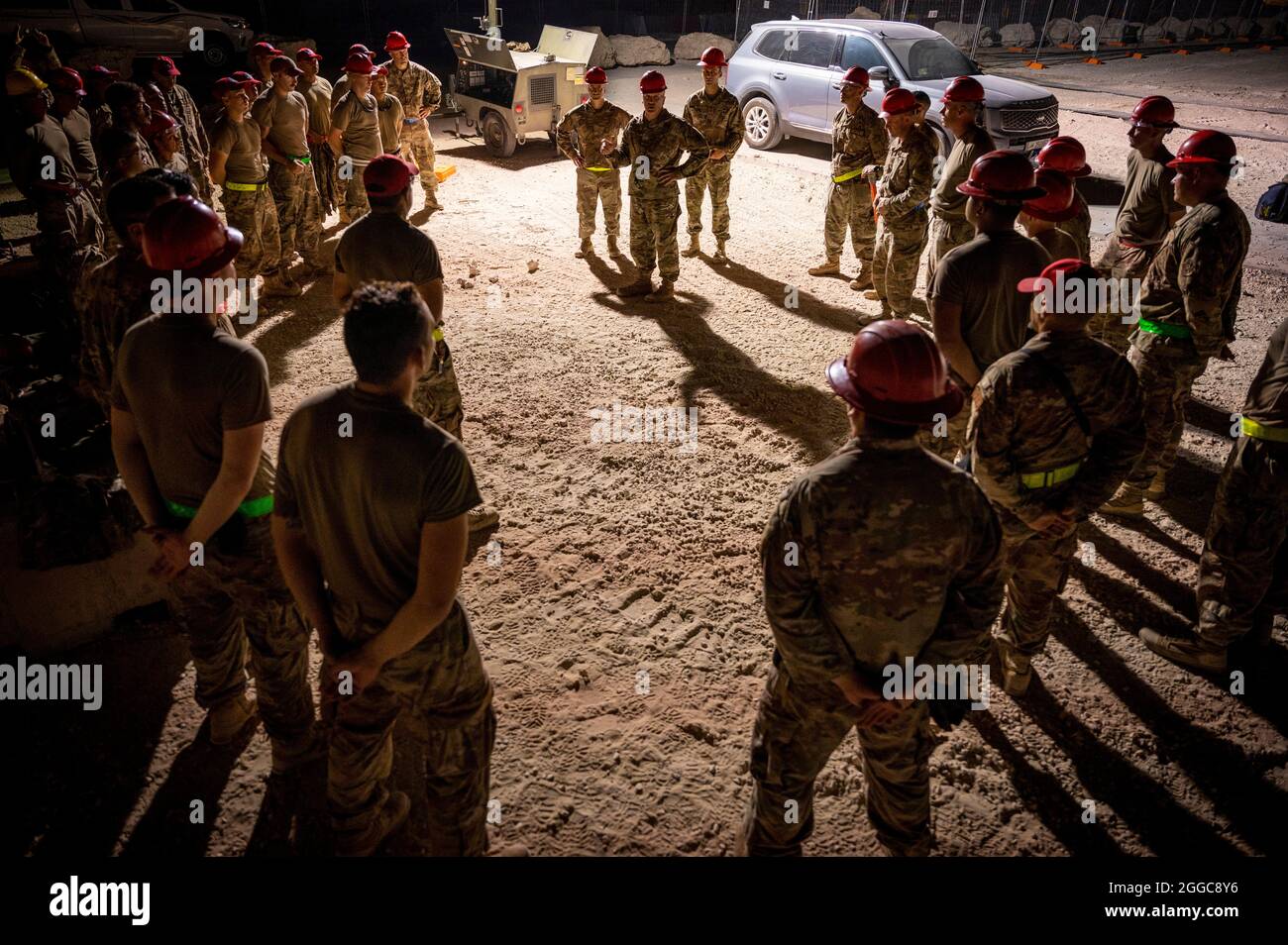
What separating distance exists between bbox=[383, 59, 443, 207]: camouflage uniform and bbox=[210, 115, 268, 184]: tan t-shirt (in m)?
3.21

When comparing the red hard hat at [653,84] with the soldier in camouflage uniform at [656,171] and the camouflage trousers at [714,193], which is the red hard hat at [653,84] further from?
the camouflage trousers at [714,193]

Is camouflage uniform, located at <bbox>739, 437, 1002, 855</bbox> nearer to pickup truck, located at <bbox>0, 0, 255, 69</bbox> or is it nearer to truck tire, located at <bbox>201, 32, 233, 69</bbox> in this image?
pickup truck, located at <bbox>0, 0, 255, 69</bbox>

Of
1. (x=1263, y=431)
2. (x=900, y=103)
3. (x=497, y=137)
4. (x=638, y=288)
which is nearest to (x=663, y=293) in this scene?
(x=638, y=288)

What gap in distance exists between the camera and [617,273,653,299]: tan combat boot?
8375mm

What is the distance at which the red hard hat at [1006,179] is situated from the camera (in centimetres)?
414

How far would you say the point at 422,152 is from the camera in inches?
427

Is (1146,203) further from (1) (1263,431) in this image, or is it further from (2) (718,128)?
(2) (718,128)

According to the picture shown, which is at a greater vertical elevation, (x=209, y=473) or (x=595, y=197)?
(x=595, y=197)

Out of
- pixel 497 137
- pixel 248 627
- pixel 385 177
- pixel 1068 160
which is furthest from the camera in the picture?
pixel 497 137

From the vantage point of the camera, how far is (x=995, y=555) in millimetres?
2324

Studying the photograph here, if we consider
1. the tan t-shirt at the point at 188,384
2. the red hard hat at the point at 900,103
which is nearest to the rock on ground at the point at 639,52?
the red hard hat at the point at 900,103

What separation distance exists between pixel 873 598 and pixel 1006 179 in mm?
2933

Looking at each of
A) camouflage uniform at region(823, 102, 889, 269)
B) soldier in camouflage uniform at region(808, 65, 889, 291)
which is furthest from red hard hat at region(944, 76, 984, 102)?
camouflage uniform at region(823, 102, 889, 269)
